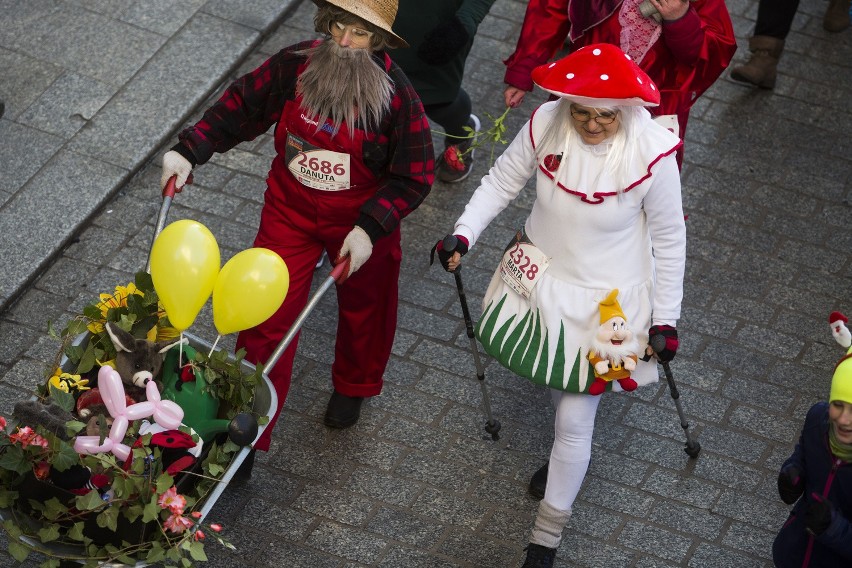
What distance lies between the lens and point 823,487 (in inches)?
154

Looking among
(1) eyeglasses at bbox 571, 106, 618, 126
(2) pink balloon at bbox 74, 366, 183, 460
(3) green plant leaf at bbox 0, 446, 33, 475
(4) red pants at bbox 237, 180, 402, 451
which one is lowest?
(4) red pants at bbox 237, 180, 402, 451

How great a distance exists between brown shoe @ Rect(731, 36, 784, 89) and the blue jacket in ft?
12.8

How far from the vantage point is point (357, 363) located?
520cm

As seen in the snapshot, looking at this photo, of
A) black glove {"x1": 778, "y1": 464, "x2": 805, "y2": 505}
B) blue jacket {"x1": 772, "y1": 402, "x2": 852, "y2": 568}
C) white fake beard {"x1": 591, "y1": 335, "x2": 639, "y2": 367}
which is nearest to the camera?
blue jacket {"x1": 772, "y1": 402, "x2": 852, "y2": 568}

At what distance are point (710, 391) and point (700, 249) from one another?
1056mm

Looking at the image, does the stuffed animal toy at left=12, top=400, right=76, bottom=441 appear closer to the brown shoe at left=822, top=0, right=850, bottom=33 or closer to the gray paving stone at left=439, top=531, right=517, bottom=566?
the gray paving stone at left=439, top=531, right=517, bottom=566

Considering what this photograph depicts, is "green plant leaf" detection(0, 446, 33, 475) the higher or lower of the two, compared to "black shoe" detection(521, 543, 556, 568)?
higher

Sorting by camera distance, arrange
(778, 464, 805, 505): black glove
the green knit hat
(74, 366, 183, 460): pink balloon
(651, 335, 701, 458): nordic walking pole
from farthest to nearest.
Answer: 1. (651, 335, 701, 458): nordic walking pole
2. (778, 464, 805, 505): black glove
3. the green knit hat
4. (74, 366, 183, 460): pink balloon

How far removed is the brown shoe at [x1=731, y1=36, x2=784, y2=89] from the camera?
7457mm

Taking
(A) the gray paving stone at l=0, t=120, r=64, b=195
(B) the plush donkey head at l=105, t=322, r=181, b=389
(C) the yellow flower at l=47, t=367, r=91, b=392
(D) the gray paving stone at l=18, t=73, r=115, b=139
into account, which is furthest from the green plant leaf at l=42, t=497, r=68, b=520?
(D) the gray paving stone at l=18, t=73, r=115, b=139

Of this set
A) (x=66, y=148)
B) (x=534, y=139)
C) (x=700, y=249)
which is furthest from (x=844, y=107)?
(x=66, y=148)

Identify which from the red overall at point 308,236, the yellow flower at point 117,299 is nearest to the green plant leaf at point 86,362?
the yellow flower at point 117,299

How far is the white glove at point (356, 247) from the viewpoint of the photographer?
14.2 ft

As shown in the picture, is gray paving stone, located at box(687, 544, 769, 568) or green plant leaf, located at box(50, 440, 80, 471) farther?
gray paving stone, located at box(687, 544, 769, 568)
